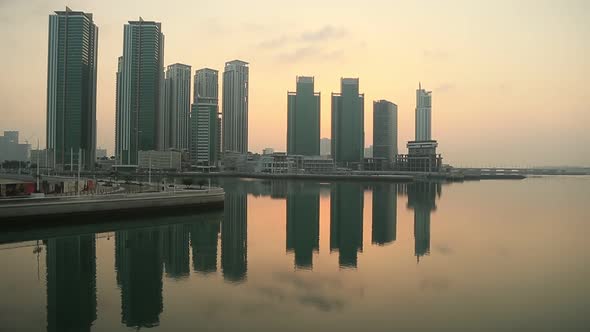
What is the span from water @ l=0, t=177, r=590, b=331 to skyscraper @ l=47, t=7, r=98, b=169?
94.7 meters

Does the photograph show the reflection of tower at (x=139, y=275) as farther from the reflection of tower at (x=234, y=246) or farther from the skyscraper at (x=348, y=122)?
the skyscraper at (x=348, y=122)

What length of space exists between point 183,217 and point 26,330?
64.4ft

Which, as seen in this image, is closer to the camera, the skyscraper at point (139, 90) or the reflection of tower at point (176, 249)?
the reflection of tower at point (176, 249)

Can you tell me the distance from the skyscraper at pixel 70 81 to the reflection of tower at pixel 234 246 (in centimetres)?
8825

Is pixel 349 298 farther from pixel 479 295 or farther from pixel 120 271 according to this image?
pixel 120 271

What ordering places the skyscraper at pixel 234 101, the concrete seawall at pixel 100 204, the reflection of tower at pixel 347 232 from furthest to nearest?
1. the skyscraper at pixel 234 101
2. the concrete seawall at pixel 100 204
3. the reflection of tower at pixel 347 232

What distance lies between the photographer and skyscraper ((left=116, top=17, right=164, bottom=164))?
119 m

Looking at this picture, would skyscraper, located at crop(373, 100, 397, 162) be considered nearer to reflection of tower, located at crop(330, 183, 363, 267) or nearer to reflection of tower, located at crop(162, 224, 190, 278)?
reflection of tower, located at crop(330, 183, 363, 267)

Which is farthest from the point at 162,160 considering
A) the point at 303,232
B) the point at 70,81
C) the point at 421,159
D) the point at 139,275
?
the point at 139,275

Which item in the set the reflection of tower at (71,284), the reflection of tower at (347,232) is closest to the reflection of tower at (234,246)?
the reflection of tower at (347,232)

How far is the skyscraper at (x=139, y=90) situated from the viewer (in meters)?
119

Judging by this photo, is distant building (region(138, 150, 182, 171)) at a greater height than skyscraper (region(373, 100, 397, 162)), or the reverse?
skyscraper (region(373, 100, 397, 162))

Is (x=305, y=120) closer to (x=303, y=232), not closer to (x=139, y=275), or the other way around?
(x=303, y=232)

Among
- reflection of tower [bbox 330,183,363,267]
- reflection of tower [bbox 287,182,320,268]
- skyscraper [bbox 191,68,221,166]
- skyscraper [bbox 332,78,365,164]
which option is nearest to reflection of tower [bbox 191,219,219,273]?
reflection of tower [bbox 287,182,320,268]
